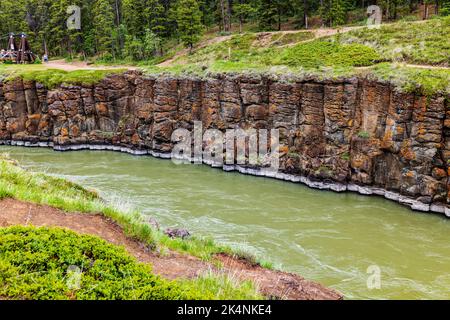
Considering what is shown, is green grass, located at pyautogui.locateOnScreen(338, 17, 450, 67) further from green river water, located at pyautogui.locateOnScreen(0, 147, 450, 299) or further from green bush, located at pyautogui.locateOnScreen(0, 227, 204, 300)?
green bush, located at pyautogui.locateOnScreen(0, 227, 204, 300)

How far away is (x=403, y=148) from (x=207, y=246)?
17.3 metres

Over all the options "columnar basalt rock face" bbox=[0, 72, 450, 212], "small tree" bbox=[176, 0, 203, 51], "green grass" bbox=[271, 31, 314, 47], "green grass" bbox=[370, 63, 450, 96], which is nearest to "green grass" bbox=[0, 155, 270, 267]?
Answer: "columnar basalt rock face" bbox=[0, 72, 450, 212]

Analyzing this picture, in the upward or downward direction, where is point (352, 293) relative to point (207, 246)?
downward

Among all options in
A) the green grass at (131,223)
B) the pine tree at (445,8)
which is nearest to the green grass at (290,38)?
the pine tree at (445,8)

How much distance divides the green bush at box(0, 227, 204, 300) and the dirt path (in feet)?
4.22

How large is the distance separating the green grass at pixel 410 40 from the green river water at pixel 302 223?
1168cm

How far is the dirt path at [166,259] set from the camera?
9430 mm

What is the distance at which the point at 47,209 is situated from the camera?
12.1m

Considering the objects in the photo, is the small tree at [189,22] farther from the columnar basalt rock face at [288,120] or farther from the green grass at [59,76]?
the columnar basalt rock face at [288,120]

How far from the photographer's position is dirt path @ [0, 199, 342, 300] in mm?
9430

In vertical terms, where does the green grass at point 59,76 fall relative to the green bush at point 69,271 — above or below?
above

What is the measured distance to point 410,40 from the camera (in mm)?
34344
